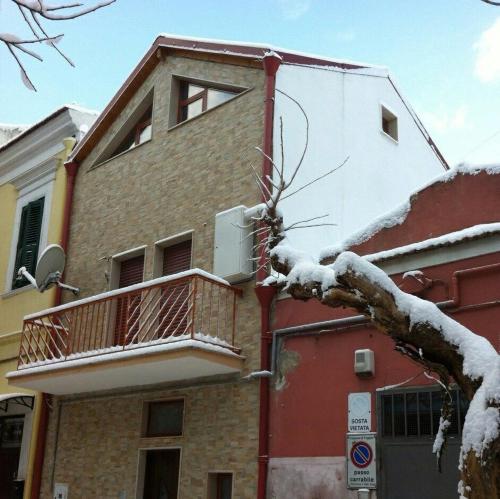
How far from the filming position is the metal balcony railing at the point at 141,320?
1131 cm

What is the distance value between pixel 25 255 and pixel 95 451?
17.5 feet

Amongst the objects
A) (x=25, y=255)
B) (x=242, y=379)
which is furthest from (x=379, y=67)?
(x=25, y=255)

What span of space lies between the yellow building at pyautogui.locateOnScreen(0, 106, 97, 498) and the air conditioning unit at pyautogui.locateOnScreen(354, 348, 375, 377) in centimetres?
706

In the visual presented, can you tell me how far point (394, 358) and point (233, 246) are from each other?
3.26m

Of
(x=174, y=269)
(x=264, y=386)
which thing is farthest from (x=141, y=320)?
(x=264, y=386)

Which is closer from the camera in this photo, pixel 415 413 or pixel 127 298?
pixel 415 413

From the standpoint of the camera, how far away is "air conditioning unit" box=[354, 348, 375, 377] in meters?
9.72

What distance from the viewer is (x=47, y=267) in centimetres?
1404

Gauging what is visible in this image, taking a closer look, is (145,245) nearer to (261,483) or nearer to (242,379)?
(242,379)

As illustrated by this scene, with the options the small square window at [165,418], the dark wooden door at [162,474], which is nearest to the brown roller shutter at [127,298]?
the small square window at [165,418]

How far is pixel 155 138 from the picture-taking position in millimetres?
14664

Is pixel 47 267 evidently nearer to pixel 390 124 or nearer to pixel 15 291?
pixel 15 291

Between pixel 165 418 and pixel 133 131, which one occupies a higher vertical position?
pixel 133 131

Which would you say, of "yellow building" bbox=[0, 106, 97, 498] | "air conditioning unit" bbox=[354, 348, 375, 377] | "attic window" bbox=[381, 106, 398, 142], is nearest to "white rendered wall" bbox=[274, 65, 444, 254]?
"attic window" bbox=[381, 106, 398, 142]
